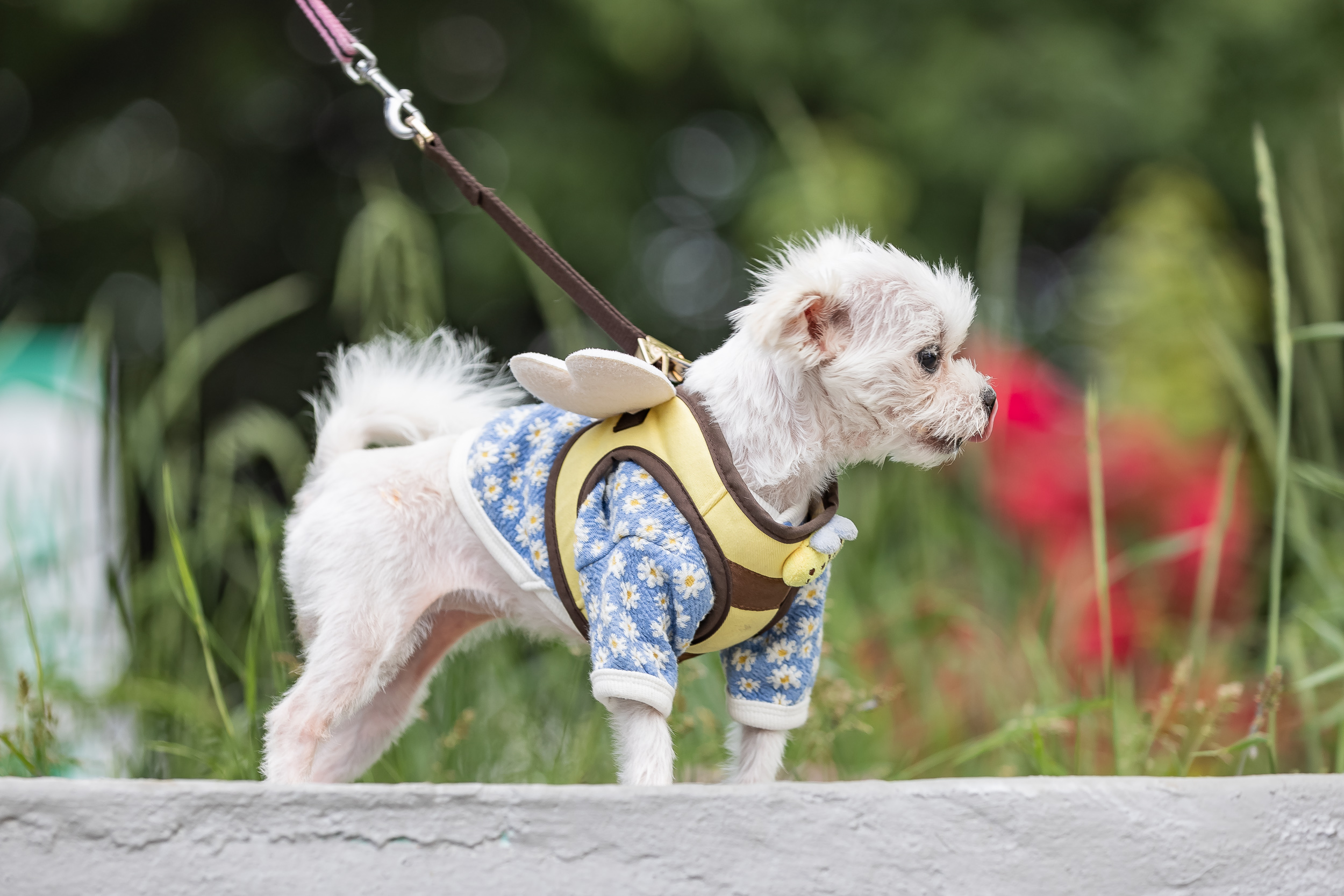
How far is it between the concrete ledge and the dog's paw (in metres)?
0.45

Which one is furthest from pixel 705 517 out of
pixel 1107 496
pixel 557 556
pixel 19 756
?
pixel 1107 496

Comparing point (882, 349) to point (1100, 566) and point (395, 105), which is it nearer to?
point (1100, 566)

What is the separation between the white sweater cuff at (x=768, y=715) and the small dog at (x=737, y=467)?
0.10 feet

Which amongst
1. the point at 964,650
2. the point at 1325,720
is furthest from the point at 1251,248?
the point at 1325,720

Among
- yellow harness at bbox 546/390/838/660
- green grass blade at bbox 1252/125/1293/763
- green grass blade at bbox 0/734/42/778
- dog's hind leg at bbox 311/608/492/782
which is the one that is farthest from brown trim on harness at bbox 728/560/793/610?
green grass blade at bbox 0/734/42/778

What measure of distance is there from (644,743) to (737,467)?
0.35 meters

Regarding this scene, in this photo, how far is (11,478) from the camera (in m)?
2.31

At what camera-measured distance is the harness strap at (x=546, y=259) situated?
4.80 feet

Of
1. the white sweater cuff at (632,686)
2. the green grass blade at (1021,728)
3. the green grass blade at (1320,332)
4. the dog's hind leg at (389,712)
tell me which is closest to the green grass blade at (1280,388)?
the green grass blade at (1320,332)

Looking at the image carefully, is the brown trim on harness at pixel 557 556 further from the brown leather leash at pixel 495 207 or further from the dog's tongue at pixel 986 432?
the dog's tongue at pixel 986 432

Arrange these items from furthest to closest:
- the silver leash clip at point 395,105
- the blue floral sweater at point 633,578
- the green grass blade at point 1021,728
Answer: the green grass blade at point 1021,728, the silver leash clip at point 395,105, the blue floral sweater at point 633,578

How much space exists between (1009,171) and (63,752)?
142 inches

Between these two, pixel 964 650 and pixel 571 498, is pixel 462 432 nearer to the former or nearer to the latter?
pixel 571 498

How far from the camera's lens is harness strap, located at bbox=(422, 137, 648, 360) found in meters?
1.46
